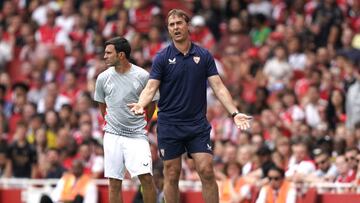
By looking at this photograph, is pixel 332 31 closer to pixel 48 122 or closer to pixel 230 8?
pixel 230 8

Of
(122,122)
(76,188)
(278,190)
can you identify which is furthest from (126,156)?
(76,188)

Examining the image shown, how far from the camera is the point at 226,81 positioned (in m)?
26.2

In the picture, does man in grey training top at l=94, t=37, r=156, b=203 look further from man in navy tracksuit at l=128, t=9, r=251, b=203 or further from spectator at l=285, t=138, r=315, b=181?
spectator at l=285, t=138, r=315, b=181

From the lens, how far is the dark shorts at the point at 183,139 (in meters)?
16.4

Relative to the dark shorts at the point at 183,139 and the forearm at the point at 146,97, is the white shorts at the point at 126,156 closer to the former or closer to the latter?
the dark shorts at the point at 183,139

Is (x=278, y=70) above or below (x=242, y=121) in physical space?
above

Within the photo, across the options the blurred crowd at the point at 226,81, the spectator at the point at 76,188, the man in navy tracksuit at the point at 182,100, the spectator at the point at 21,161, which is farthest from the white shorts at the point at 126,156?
the spectator at the point at 21,161

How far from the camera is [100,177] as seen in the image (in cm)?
2309

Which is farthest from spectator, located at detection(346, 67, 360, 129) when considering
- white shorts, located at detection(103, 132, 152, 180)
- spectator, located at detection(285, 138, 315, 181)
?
white shorts, located at detection(103, 132, 152, 180)

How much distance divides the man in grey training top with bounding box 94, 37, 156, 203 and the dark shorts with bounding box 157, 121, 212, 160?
56cm

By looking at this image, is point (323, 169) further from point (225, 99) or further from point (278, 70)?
point (278, 70)

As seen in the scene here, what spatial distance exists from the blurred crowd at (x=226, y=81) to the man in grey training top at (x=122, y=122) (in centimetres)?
341

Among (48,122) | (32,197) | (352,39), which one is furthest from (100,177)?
(352,39)

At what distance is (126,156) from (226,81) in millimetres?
9332
